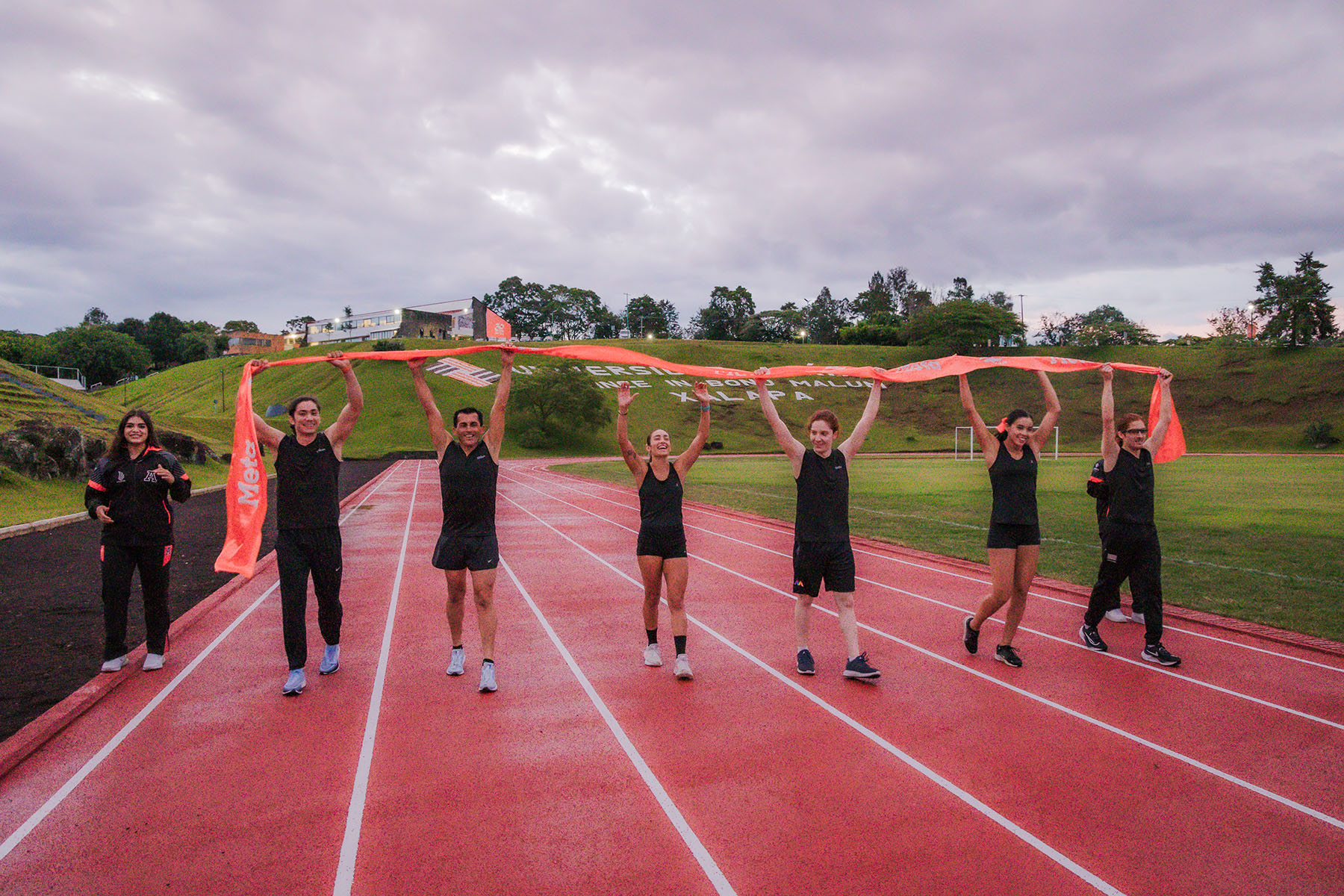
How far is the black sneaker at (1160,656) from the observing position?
18.9ft

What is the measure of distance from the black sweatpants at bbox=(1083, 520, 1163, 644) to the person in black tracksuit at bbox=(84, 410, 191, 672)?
7.98 m

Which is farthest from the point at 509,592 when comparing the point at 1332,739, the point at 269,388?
the point at 269,388

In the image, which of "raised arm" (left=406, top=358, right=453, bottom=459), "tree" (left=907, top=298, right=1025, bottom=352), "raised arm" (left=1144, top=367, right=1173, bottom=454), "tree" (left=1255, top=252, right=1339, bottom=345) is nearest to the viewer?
"raised arm" (left=406, top=358, right=453, bottom=459)

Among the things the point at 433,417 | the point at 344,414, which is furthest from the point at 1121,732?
the point at 344,414

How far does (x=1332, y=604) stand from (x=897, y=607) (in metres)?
4.76

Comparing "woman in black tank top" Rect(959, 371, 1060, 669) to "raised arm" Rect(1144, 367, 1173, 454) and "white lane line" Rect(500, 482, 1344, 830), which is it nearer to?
"white lane line" Rect(500, 482, 1344, 830)

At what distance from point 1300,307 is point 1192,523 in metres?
76.9

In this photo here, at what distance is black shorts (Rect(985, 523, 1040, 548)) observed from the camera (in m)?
5.61

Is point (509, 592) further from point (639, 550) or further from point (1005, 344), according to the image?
point (1005, 344)

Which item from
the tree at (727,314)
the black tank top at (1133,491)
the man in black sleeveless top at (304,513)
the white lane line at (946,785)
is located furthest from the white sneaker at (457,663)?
the tree at (727,314)

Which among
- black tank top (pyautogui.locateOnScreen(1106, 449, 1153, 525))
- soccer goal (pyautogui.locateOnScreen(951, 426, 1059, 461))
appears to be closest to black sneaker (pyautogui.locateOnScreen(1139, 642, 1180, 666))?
black tank top (pyautogui.locateOnScreen(1106, 449, 1153, 525))

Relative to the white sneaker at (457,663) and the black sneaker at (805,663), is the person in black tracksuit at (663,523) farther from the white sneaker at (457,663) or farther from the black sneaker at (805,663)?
the white sneaker at (457,663)

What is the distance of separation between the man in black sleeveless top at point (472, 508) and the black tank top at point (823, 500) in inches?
94.7

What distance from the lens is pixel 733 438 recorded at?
186ft
